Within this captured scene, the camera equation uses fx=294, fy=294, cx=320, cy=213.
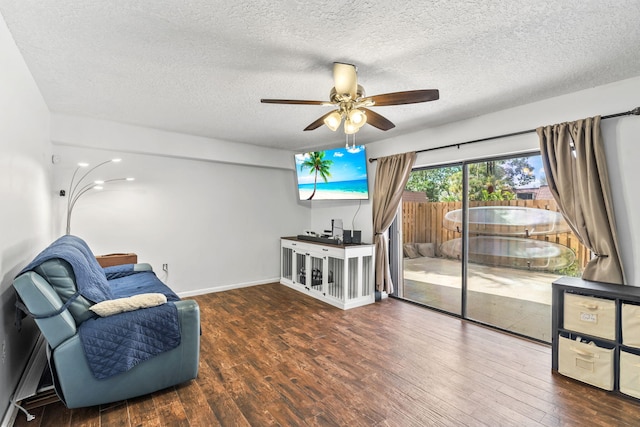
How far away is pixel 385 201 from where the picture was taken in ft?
13.8

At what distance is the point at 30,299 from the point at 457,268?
3953 millimetres

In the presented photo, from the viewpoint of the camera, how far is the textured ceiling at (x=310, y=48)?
161cm

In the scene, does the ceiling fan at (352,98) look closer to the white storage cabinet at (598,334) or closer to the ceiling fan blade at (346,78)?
the ceiling fan blade at (346,78)

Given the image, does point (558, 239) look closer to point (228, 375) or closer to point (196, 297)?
point (228, 375)

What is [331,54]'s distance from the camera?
2057mm

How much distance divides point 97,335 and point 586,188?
152 inches

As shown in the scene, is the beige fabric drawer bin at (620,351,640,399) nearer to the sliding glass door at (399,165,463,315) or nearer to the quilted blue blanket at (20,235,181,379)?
the sliding glass door at (399,165,463,315)

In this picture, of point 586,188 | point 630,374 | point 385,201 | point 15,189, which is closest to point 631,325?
point 630,374

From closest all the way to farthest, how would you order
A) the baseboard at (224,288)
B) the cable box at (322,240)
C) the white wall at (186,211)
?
the white wall at (186,211)
the cable box at (322,240)
the baseboard at (224,288)

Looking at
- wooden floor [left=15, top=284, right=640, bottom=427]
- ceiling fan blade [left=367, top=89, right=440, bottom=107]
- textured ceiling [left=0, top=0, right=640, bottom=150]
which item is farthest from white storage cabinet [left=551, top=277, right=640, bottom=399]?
ceiling fan blade [left=367, top=89, right=440, bottom=107]

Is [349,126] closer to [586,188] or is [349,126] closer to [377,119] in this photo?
[377,119]

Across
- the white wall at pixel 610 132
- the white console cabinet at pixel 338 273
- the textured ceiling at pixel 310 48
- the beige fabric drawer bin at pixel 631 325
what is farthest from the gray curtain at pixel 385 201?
the beige fabric drawer bin at pixel 631 325

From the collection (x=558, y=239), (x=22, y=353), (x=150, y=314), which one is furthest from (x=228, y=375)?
(x=558, y=239)

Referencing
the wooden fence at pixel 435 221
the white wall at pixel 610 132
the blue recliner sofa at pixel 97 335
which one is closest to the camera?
the blue recliner sofa at pixel 97 335
